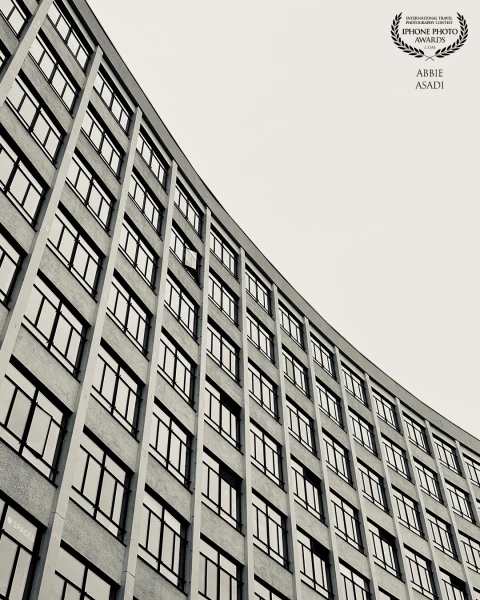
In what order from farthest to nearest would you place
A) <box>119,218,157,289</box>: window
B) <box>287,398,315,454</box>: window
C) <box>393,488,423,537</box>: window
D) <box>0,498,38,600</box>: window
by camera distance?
<box>393,488,423,537</box>: window → <box>287,398,315,454</box>: window → <box>119,218,157,289</box>: window → <box>0,498,38,600</box>: window

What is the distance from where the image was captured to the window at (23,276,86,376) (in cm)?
2197

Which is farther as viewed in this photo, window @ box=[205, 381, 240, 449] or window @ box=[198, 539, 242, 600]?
window @ box=[205, 381, 240, 449]

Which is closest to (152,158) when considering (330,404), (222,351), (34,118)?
(34,118)

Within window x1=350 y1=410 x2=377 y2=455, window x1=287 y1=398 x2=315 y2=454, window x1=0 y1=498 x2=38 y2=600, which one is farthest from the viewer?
window x1=350 y1=410 x2=377 y2=455

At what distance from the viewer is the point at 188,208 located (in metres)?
37.2

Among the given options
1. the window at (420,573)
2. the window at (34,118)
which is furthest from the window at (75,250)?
the window at (420,573)

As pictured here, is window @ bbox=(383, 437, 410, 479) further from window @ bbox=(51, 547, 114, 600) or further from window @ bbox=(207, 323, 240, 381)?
window @ bbox=(51, 547, 114, 600)

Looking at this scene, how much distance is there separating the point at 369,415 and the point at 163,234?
1920 cm

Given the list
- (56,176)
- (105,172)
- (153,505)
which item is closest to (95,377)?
(153,505)

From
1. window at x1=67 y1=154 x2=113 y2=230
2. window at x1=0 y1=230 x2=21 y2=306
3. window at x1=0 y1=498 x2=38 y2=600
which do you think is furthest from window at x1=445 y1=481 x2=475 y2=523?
window at x1=0 y1=230 x2=21 y2=306

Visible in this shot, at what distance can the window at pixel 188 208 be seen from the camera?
3638 centimetres

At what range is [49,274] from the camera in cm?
2323

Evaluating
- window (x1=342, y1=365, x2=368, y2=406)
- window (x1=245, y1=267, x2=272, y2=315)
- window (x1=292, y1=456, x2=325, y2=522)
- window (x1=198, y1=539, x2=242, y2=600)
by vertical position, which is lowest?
window (x1=198, y1=539, x2=242, y2=600)

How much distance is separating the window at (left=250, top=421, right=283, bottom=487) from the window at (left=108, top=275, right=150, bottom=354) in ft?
25.2
